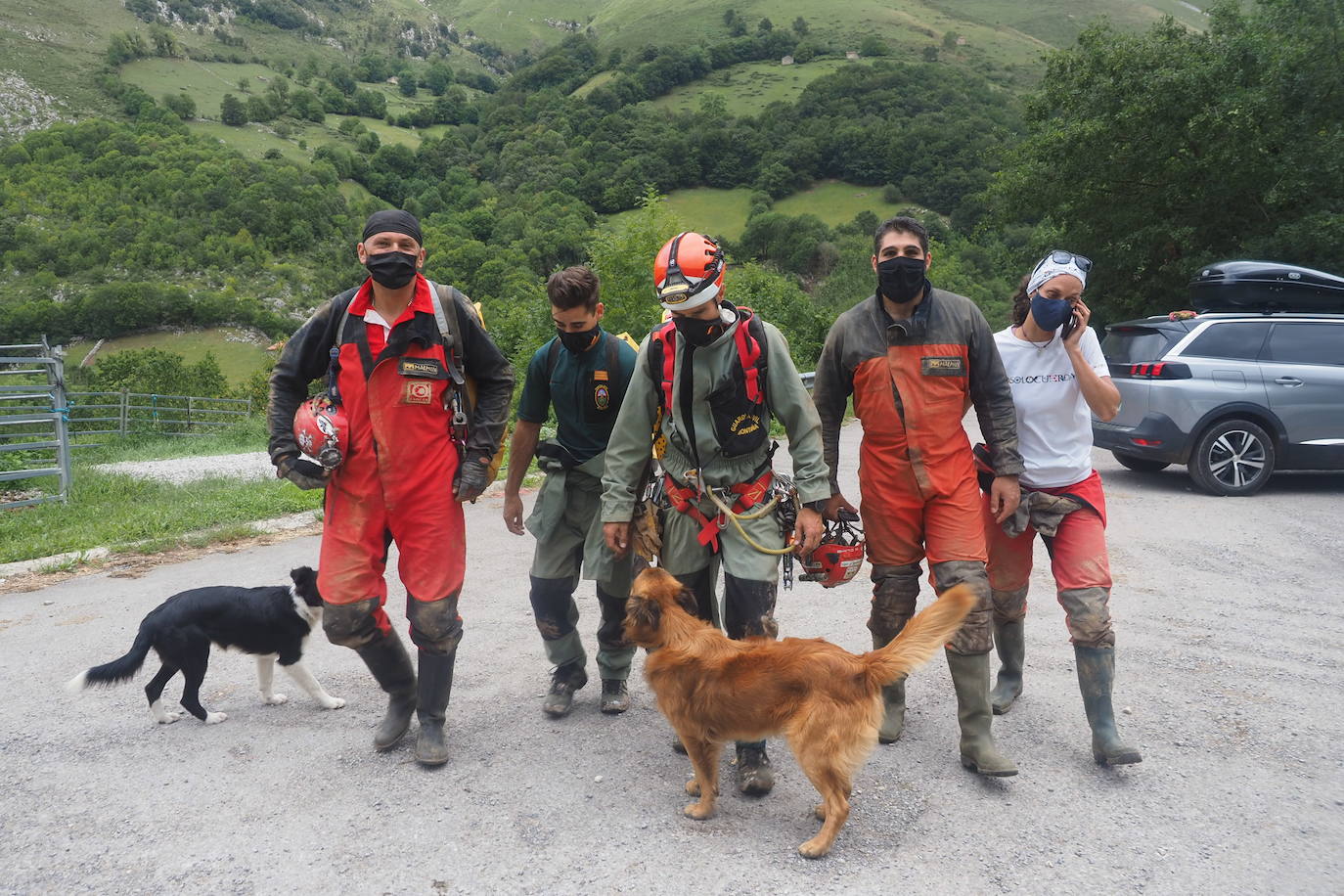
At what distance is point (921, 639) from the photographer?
298 centimetres

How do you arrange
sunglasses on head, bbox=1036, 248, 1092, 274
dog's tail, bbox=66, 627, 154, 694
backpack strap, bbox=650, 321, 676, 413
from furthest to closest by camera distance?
dog's tail, bbox=66, 627, 154, 694 < sunglasses on head, bbox=1036, 248, 1092, 274 < backpack strap, bbox=650, 321, 676, 413

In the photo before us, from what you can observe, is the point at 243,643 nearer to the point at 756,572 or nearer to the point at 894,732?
the point at 756,572

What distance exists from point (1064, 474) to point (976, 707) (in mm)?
1137

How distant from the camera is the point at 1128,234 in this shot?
1831 centimetres

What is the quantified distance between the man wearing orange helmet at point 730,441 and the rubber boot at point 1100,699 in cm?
131

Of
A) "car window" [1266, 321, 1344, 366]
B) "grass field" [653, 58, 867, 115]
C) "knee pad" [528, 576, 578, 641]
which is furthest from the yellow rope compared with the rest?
"grass field" [653, 58, 867, 115]

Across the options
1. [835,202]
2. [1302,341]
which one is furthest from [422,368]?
[835,202]

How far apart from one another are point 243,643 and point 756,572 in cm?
266

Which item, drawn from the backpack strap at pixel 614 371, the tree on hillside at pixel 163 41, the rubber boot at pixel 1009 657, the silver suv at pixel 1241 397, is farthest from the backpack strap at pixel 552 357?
the tree on hillside at pixel 163 41

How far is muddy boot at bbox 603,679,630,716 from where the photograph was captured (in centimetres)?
428

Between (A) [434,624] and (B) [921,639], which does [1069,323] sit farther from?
(A) [434,624]

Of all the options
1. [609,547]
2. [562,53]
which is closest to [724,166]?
[562,53]

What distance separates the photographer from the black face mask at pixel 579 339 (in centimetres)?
412

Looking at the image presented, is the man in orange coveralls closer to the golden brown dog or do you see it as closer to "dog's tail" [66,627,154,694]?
the golden brown dog
